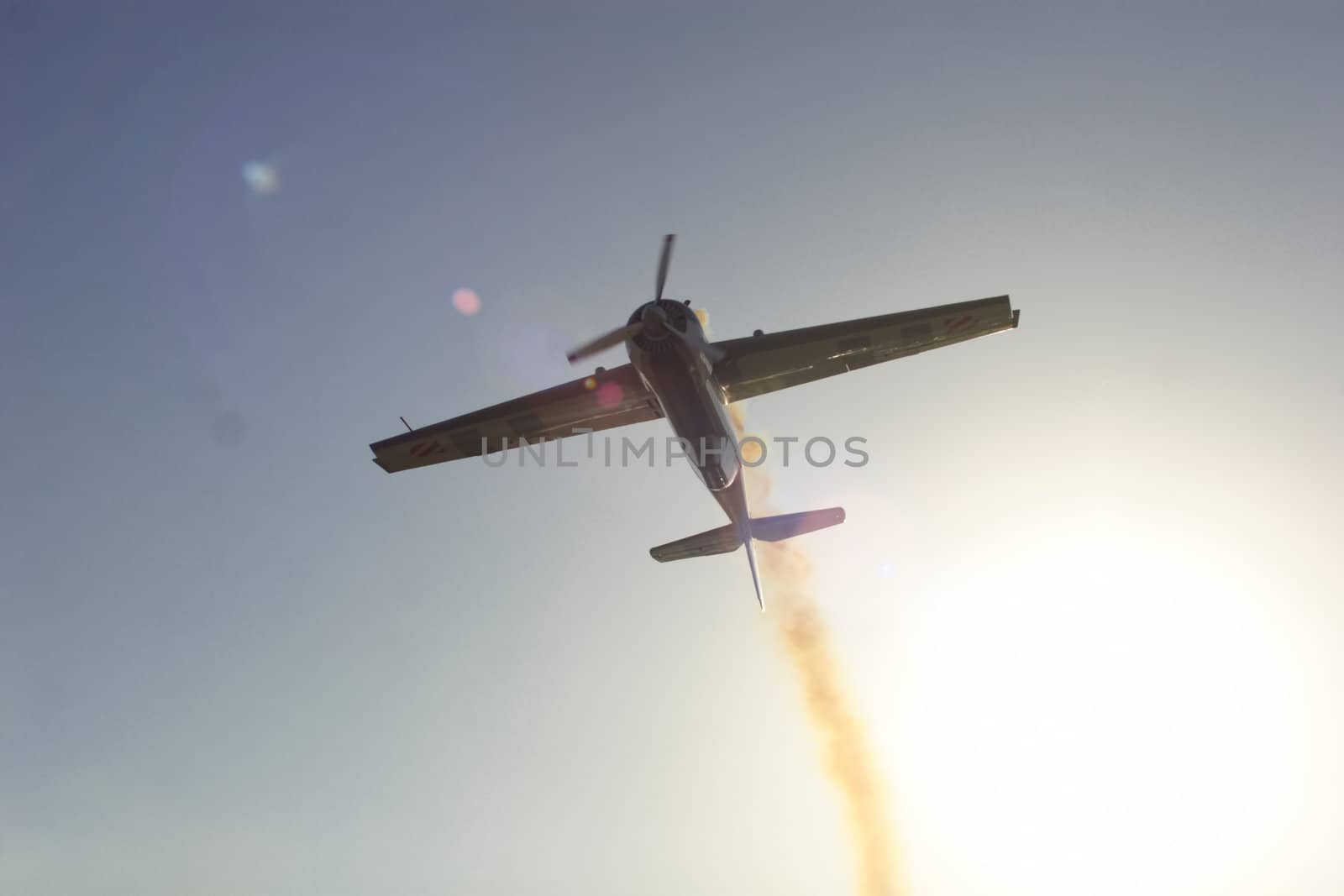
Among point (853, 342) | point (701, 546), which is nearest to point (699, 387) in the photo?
point (853, 342)

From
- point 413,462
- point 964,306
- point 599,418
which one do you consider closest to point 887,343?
point 964,306

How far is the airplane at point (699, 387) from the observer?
21922 millimetres

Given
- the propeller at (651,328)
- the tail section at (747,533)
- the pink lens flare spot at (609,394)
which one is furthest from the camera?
the tail section at (747,533)

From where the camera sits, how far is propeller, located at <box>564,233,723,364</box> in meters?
21.5

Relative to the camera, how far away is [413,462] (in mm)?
28531

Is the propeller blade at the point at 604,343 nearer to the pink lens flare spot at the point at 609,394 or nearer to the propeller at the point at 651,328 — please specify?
the propeller at the point at 651,328

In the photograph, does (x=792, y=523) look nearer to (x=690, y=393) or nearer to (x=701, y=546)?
(x=701, y=546)

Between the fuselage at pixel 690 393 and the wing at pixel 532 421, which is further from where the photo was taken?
the wing at pixel 532 421

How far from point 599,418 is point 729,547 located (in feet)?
23.4

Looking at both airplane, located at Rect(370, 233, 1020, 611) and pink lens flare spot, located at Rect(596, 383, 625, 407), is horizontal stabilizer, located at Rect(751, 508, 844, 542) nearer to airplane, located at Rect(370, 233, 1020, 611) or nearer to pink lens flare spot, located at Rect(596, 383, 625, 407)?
airplane, located at Rect(370, 233, 1020, 611)

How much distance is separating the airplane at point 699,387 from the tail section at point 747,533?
0.03m

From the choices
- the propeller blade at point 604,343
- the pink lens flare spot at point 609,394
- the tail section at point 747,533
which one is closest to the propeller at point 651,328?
the propeller blade at point 604,343

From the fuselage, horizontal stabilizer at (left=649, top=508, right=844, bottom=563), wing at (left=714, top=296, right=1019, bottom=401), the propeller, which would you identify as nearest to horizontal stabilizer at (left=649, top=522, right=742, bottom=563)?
horizontal stabilizer at (left=649, top=508, right=844, bottom=563)

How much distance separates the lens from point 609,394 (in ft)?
86.3
